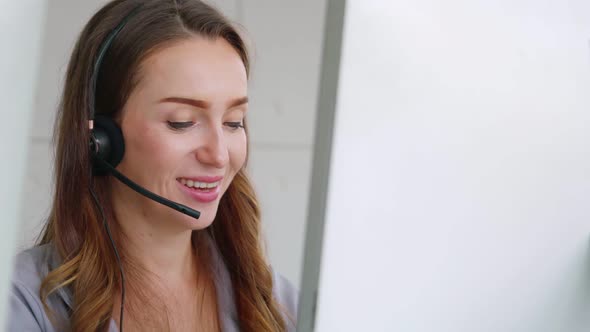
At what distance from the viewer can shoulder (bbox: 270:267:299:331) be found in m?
1.18

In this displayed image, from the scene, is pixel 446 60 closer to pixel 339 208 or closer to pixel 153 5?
pixel 339 208

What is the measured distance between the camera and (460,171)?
0.53m

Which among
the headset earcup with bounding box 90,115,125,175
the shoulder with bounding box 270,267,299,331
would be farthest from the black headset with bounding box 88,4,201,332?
the shoulder with bounding box 270,267,299,331

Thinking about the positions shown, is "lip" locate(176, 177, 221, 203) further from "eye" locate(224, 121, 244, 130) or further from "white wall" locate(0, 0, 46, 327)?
"white wall" locate(0, 0, 46, 327)

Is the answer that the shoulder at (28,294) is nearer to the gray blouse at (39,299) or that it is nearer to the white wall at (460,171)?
the gray blouse at (39,299)

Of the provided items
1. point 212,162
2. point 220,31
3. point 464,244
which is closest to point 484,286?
point 464,244

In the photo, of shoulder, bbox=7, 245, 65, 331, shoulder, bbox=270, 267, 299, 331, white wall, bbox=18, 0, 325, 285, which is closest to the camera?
shoulder, bbox=7, 245, 65, 331

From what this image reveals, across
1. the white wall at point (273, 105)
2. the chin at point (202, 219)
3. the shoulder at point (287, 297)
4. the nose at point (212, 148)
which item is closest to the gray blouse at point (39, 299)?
the shoulder at point (287, 297)

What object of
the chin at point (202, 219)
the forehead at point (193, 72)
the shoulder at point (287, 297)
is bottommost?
the shoulder at point (287, 297)

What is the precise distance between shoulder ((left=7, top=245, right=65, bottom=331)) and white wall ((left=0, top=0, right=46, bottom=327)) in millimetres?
594

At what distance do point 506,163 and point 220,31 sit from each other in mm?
628

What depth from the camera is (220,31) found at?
3.52 feet

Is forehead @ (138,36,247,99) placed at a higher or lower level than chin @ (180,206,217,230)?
higher

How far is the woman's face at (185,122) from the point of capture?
97cm
